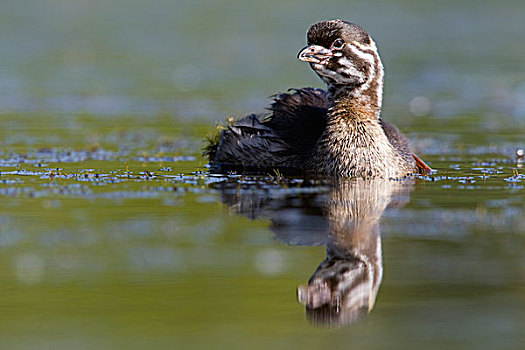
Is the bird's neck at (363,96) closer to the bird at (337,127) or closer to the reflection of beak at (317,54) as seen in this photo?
the bird at (337,127)

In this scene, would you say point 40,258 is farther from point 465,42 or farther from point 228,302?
point 465,42

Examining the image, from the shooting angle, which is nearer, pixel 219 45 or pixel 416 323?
pixel 416 323

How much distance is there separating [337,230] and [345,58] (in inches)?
157

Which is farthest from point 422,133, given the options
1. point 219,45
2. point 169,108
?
point 219,45

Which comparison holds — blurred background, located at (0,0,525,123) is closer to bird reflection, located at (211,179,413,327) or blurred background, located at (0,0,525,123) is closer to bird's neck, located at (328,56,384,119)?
bird's neck, located at (328,56,384,119)

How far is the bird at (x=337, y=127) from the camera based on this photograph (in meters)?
11.0

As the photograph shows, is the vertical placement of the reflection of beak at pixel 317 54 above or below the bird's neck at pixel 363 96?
above

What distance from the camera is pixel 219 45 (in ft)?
104

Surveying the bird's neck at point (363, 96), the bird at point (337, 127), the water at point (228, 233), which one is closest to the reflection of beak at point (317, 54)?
the bird at point (337, 127)

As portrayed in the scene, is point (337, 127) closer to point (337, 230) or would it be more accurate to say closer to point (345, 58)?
point (345, 58)

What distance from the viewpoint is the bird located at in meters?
11.0

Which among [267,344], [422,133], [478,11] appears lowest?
[267,344]

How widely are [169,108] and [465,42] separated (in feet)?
55.2

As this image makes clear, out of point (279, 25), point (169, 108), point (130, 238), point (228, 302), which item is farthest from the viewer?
point (279, 25)
